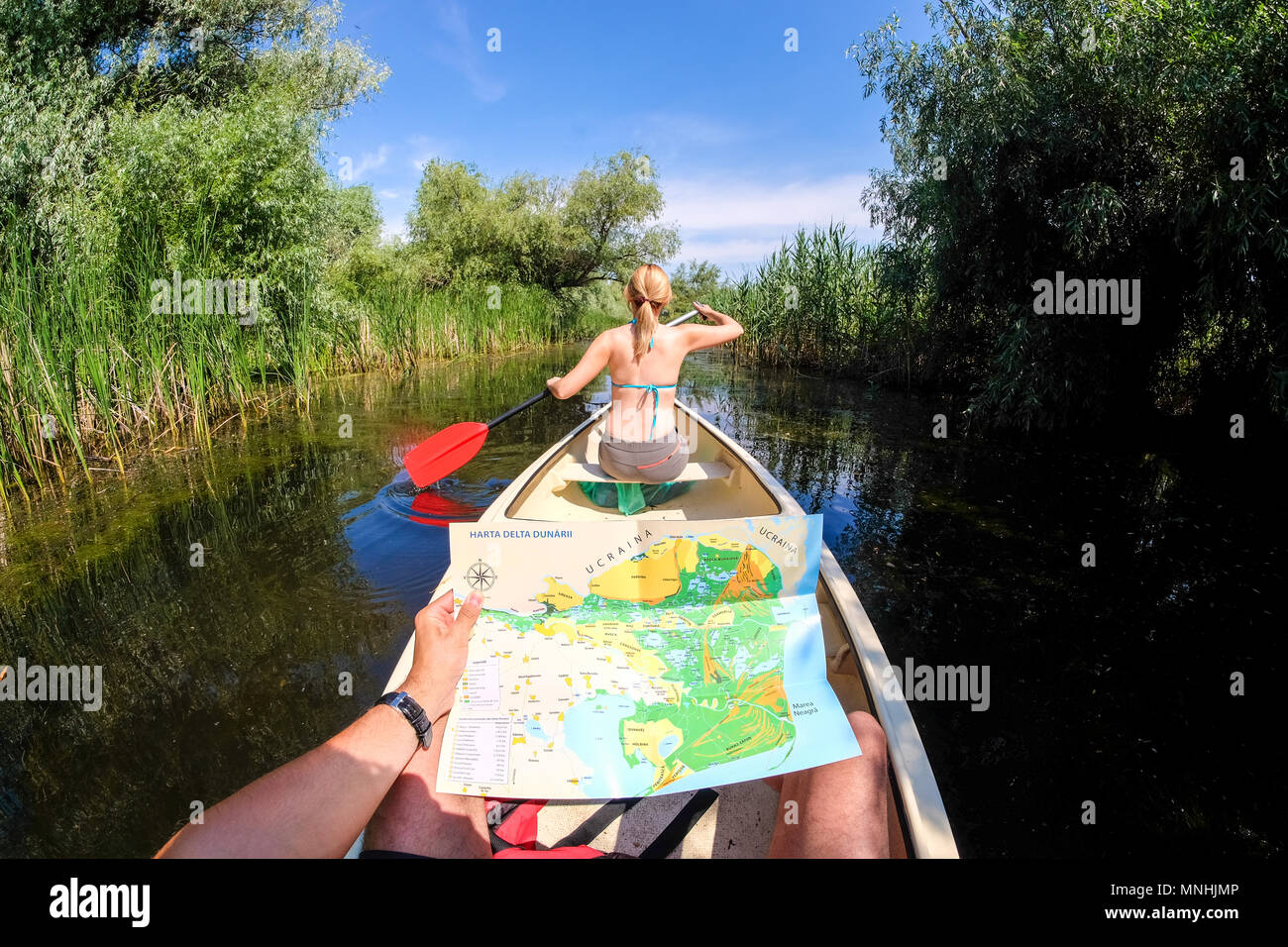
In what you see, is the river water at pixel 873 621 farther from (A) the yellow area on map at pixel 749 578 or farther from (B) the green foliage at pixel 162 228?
(A) the yellow area on map at pixel 749 578

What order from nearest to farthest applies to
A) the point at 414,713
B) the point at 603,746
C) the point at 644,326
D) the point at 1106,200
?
the point at 414,713, the point at 603,746, the point at 644,326, the point at 1106,200

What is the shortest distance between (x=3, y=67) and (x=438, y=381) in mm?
7900

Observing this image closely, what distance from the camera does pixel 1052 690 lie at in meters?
2.95

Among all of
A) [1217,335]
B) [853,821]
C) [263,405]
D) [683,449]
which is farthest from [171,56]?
[1217,335]

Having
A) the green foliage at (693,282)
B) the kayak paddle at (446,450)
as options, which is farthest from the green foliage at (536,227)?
the kayak paddle at (446,450)

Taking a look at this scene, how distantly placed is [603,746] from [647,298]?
8.27 feet

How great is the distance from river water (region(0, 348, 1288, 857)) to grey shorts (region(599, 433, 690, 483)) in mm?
1298

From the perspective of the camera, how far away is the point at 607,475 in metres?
4.08

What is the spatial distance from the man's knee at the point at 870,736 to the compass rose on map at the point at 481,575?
3.69 feet

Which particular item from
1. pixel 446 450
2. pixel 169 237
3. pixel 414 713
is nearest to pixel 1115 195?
pixel 446 450

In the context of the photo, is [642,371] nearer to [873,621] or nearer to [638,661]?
[873,621]

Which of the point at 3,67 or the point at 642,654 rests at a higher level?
the point at 3,67
